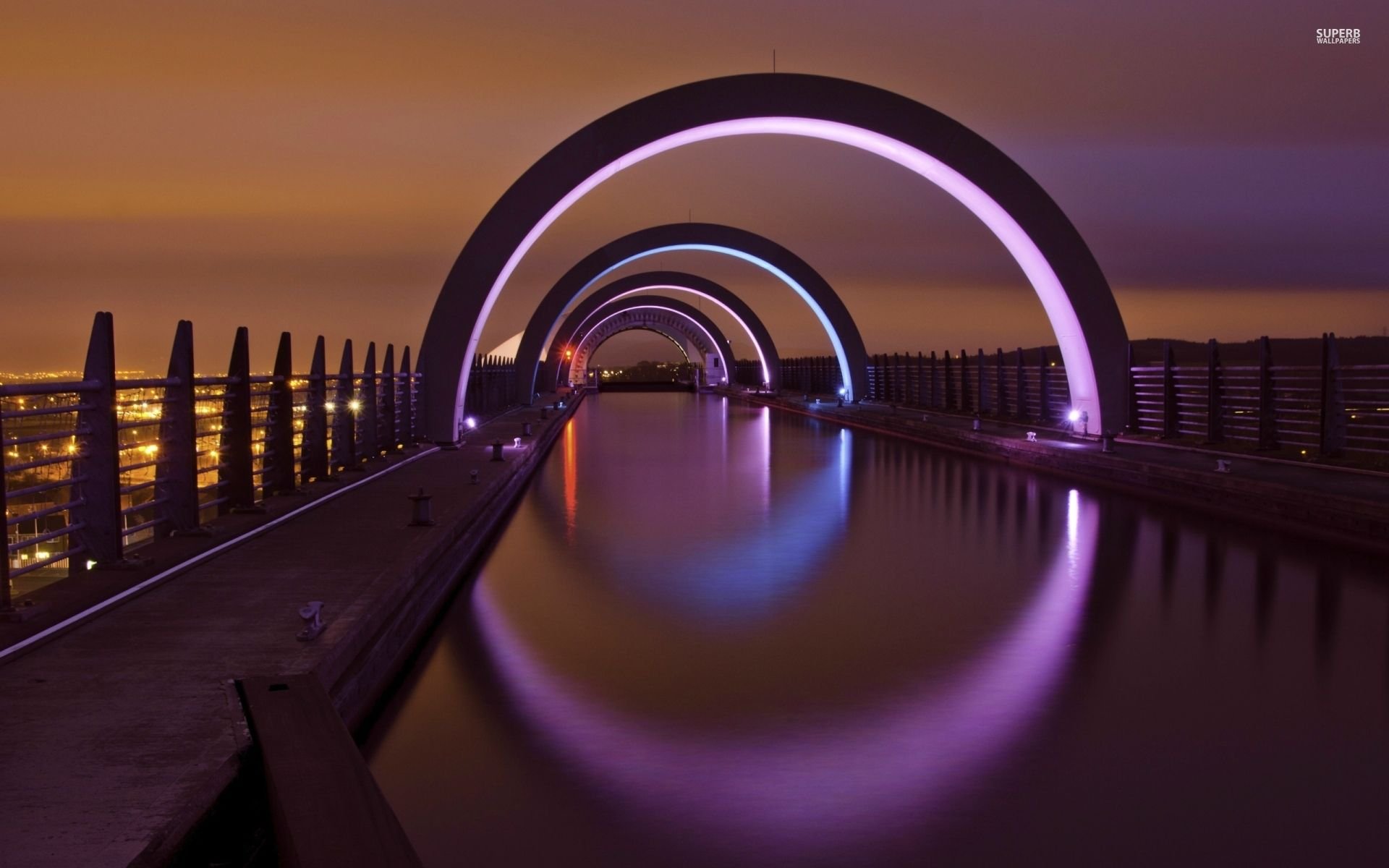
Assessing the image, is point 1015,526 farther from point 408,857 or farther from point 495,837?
point 408,857

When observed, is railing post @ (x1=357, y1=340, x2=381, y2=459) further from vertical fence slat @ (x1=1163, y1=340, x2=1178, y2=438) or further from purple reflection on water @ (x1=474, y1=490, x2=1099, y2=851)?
vertical fence slat @ (x1=1163, y1=340, x2=1178, y2=438)

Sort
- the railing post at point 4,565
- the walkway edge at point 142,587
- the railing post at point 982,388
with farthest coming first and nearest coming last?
the railing post at point 982,388 → the railing post at point 4,565 → the walkway edge at point 142,587

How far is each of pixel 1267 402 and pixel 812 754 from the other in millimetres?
12336

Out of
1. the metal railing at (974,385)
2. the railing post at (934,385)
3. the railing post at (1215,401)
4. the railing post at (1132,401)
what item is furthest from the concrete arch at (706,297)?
the railing post at (1215,401)

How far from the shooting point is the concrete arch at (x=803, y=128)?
59.1 feet

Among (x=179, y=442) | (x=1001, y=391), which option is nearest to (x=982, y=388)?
→ (x=1001, y=391)

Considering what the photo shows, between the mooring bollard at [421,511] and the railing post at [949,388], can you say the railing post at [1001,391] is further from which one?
the mooring bollard at [421,511]

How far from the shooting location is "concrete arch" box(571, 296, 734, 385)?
2452 inches

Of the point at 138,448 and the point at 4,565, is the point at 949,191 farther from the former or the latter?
the point at 4,565

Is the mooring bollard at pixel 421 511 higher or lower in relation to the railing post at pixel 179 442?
lower

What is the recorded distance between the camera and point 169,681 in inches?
173

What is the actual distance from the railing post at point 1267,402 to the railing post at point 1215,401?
929 mm

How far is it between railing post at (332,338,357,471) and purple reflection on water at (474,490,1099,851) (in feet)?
25.9

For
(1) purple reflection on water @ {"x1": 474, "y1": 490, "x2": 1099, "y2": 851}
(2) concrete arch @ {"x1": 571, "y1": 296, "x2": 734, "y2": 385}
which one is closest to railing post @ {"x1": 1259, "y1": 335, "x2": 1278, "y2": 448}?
(1) purple reflection on water @ {"x1": 474, "y1": 490, "x2": 1099, "y2": 851}
